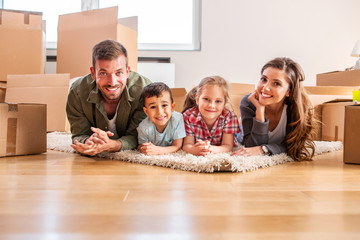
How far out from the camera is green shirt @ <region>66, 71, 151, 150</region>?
4.35 feet

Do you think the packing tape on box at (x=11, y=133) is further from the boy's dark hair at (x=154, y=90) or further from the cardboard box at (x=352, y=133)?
the cardboard box at (x=352, y=133)

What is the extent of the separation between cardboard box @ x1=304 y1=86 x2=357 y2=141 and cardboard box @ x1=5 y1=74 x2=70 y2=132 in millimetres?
1683

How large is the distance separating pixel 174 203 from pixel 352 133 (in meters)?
0.87

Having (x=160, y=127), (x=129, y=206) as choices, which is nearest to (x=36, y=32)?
(x=160, y=127)

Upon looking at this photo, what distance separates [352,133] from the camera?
1196 millimetres

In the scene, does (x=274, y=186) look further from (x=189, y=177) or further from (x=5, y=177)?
(x=5, y=177)

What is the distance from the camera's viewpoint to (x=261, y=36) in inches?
121

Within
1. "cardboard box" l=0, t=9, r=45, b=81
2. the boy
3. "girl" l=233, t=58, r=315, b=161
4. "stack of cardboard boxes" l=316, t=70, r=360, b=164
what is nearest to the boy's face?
the boy

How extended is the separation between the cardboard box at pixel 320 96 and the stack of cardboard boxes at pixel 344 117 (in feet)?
0.09

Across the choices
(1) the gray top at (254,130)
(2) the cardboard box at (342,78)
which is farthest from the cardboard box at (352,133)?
(2) the cardboard box at (342,78)

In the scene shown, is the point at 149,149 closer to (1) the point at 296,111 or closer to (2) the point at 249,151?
(2) the point at 249,151

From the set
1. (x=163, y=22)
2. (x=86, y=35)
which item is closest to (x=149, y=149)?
(x=86, y=35)

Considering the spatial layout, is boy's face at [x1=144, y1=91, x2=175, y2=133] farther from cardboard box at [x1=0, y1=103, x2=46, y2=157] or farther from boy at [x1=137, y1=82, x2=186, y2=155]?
cardboard box at [x1=0, y1=103, x2=46, y2=157]

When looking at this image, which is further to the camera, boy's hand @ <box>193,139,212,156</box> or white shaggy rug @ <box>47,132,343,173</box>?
boy's hand @ <box>193,139,212,156</box>
